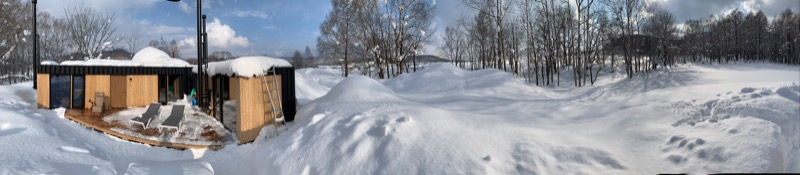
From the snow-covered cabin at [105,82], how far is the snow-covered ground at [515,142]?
15.4ft

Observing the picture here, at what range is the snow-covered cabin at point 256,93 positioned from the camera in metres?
7.51

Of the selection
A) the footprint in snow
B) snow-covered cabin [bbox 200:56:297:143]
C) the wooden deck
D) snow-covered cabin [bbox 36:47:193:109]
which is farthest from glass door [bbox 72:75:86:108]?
the footprint in snow

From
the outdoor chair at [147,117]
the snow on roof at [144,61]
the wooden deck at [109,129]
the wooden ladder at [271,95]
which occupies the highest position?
the snow on roof at [144,61]

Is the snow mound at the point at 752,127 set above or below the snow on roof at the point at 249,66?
below

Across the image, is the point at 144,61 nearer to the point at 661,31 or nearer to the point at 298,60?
the point at 661,31

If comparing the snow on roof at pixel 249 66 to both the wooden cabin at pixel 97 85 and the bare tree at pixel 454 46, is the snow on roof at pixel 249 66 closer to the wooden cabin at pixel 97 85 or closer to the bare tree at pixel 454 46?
the wooden cabin at pixel 97 85

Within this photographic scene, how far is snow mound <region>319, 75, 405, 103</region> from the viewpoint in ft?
27.1

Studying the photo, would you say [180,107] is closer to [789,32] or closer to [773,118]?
[773,118]

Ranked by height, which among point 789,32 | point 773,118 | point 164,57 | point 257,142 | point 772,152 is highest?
point 789,32

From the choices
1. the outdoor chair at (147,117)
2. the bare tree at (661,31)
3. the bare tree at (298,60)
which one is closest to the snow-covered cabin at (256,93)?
the outdoor chair at (147,117)

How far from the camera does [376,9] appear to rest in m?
22.7

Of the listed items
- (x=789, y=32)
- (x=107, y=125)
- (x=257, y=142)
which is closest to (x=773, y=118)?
(x=257, y=142)

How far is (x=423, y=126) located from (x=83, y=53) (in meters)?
33.8

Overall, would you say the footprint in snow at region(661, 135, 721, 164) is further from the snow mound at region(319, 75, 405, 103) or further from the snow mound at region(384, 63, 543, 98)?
the snow mound at region(384, 63, 543, 98)
